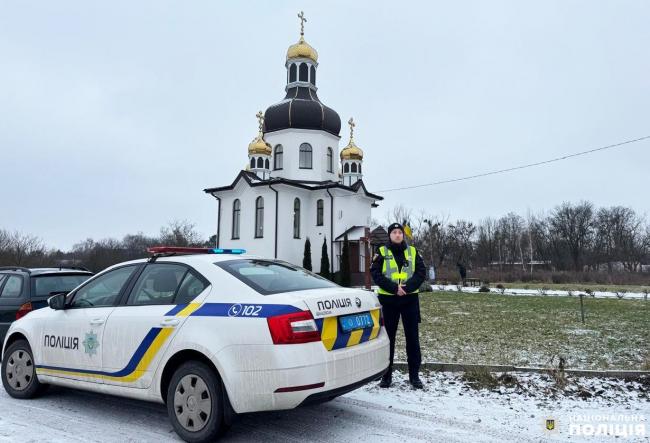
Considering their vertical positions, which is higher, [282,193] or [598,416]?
[282,193]

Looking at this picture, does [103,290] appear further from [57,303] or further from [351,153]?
[351,153]

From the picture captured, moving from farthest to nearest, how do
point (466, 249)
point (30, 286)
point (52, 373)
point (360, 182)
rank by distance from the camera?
1. point (466, 249)
2. point (360, 182)
3. point (30, 286)
4. point (52, 373)

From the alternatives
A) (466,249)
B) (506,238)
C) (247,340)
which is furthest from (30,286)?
(506,238)

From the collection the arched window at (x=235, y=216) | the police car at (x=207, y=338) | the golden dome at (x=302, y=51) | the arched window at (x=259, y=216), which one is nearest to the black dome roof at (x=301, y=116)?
the golden dome at (x=302, y=51)

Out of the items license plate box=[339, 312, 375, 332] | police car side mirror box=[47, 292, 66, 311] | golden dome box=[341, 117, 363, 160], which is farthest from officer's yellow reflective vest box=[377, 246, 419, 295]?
golden dome box=[341, 117, 363, 160]

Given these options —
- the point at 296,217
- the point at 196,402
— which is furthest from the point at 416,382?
the point at 296,217

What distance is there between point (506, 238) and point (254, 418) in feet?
262

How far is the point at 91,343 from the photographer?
4465 millimetres

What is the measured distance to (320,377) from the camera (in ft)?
11.7

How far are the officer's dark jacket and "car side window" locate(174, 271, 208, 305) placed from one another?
2.12 m

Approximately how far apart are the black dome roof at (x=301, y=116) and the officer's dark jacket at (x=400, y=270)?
29.2 metres

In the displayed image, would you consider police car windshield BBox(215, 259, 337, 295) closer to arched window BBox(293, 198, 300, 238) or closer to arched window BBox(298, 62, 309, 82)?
arched window BBox(293, 198, 300, 238)

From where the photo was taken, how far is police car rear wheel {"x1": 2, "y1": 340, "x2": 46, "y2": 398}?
197 inches

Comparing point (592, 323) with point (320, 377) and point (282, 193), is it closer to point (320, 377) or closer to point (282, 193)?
point (320, 377)
